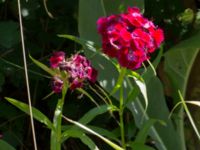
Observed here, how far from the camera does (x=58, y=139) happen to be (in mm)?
1468

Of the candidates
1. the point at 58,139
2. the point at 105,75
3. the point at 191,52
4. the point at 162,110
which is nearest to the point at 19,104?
the point at 58,139

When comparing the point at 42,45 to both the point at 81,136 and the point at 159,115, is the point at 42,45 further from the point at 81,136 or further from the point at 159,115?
the point at 81,136

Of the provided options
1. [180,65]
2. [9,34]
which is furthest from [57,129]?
[180,65]

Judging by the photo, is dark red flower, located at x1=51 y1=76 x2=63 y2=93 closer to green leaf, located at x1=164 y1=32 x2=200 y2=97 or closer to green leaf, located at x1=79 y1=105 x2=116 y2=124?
green leaf, located at x1=79 y1=105 x2=116 y2=124

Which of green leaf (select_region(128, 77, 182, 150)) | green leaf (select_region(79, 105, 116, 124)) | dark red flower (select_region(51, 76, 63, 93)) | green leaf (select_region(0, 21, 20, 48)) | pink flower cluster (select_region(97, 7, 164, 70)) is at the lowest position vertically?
green leaf (select_region(128, 77, 182, 150))

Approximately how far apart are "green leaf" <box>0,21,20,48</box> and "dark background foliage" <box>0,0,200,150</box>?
10cm

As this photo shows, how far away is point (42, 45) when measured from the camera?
2.15 m

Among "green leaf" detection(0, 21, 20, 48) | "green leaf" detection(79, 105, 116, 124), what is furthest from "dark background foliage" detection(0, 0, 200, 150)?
"green leaf" detection(79, 105, 116, 124)

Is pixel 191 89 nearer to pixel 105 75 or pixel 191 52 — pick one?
pixel 191 52

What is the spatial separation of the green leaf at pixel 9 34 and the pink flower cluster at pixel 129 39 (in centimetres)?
48

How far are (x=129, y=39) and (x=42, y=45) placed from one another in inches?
33.4

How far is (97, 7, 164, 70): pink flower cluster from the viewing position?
134 centimetres

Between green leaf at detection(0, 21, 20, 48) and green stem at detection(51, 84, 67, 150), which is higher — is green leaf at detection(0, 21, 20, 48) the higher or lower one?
the higher one

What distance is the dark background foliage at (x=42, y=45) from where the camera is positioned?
2.01 metres
